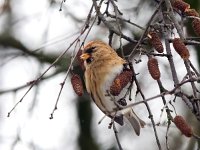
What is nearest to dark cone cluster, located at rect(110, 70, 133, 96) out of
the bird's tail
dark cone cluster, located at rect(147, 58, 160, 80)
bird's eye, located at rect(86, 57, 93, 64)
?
dark cone cluster, located at rect(147, 58, 160, 80)

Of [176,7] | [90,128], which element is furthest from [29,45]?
[176,7]

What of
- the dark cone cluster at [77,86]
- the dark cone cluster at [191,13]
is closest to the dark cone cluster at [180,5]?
the dark cone cluster at [191,13]

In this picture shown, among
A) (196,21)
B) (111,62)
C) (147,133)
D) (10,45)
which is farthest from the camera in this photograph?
(147,133)

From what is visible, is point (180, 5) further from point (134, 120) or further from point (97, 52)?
point (134, 120)

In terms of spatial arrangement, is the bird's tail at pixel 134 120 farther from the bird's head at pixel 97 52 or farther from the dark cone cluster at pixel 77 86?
the dark cone cluster at pixel 77 86

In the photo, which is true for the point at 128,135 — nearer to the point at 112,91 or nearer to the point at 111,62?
the point at 111,62

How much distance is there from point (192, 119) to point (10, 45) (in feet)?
5.83

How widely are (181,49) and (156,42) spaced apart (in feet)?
0.94

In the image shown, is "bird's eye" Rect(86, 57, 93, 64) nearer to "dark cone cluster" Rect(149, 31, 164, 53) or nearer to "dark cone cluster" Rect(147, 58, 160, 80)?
"dark cone cluster" Rect(149, 31, 164, 53)

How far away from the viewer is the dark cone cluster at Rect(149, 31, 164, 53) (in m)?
2.57

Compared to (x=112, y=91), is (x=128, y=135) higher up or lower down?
lower down

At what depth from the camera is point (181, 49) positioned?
7.59 ft

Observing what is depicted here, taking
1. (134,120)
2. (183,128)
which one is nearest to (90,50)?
(134,120)

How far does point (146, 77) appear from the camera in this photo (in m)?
5.48
